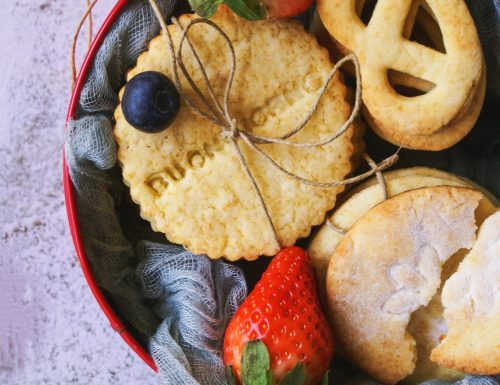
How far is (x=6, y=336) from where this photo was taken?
156cm

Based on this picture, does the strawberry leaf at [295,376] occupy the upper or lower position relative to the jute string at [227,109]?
lower

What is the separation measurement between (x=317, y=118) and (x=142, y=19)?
328 millimetres

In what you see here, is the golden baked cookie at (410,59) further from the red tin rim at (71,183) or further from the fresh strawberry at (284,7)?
the red tin rim at (71,183)

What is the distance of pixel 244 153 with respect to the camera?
1.21 metres

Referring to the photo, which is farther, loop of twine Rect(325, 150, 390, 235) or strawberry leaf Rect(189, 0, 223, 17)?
loop of twine Rect(325, 150, 390, 235)

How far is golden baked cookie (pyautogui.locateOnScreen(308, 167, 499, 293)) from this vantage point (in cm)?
120

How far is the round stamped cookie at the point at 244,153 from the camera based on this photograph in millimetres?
1181

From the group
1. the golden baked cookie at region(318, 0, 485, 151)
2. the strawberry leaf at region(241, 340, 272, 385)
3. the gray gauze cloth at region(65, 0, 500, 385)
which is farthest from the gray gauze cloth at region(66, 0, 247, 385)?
the golden baked cookie at region(318, 0, 485, 151)

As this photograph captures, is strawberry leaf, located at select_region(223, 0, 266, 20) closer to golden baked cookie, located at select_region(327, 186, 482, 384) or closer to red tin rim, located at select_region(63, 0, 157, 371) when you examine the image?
red tin rim, located at select_region(63, 0, 157, 371)

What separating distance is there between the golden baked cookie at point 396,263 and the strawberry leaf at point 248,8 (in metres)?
0.35

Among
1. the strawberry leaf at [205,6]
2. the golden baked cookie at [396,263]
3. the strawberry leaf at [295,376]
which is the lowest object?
the strawberry leaf at [295,376]

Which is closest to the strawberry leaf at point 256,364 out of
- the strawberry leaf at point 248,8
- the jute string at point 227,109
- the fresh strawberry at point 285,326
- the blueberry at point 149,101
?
the fresh strawberry at point 285,326

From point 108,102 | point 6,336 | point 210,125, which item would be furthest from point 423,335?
point 6,336

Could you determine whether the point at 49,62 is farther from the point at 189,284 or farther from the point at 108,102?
the point at 189,284
